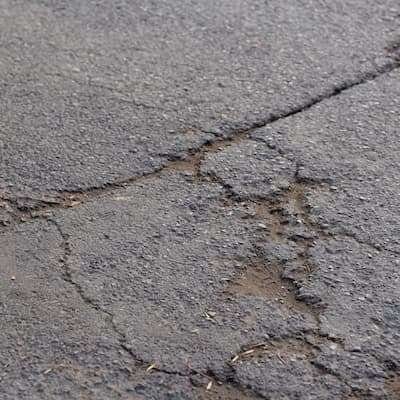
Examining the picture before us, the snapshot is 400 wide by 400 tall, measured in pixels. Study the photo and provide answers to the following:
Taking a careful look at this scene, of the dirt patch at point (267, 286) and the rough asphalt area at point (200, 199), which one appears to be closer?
the rough asphalt area at point (200, 199)

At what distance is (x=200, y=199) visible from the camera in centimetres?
346

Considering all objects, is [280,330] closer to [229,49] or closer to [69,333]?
[69,333]

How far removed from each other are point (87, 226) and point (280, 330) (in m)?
0.80

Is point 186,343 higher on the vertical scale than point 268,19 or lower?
lower

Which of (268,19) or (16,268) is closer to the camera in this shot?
(16,268)

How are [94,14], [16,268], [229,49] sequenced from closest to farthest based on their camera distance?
[16,268], [229,49], [94,14]

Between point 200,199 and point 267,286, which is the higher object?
point 200,199

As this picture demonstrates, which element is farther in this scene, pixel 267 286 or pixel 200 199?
pixel 200 199

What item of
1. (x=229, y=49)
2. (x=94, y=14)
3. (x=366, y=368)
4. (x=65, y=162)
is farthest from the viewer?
(x=94, y=14)

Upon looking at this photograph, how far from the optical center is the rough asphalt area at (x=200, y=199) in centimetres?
281

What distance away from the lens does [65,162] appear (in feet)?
12.0

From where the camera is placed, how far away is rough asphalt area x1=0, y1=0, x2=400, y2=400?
111 inches

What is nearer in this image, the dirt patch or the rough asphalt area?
the rough asphalt area

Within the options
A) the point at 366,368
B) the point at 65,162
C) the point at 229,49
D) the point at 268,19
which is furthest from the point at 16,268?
the point at 268,19
